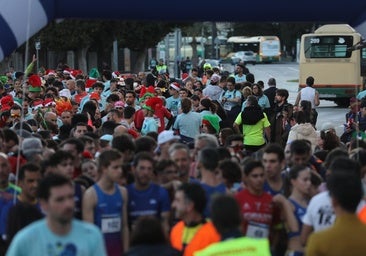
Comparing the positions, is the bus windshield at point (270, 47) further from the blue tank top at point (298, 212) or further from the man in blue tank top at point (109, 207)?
the man in blue tank top at point (109, 207)

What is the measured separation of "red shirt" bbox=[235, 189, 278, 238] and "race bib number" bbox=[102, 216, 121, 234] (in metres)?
0.95

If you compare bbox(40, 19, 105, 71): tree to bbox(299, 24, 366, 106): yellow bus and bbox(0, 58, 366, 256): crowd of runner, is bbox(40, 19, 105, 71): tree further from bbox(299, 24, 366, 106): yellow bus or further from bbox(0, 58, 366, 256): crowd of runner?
bbox(0, 58, 366, 256): crowd of runner

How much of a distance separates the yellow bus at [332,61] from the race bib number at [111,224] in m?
29.9

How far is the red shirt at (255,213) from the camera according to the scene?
911 cm

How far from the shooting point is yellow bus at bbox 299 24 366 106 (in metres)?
39.2

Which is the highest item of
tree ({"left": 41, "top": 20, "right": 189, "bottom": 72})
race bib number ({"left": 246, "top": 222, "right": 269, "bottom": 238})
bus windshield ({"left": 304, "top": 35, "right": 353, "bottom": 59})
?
tree ({"left": 41, "top": 20, "right": 189, "bottom": 72})

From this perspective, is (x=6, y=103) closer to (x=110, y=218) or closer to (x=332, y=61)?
(x=110, y=218)

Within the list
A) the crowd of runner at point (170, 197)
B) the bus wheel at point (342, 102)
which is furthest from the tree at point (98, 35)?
the crowd of runner at point (170, 197)

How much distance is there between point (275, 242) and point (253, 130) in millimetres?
8754

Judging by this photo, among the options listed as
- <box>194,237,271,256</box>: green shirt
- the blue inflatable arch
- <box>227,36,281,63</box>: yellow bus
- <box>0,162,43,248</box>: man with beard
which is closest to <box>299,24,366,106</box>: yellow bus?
the blue inflatable arch

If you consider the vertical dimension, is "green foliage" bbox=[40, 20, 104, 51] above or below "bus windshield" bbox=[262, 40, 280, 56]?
above

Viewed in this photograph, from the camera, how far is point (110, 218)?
360 inches

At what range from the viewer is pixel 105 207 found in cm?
912

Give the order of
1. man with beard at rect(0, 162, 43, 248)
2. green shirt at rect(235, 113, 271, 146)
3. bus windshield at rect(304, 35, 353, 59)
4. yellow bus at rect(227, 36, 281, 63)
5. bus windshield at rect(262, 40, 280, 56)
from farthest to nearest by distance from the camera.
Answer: yellow bus at rect(227, 36, 281, 63) < bus windshield at rect(262, 40, 280, 56) < bus windshield at rect(304, 35, 353, 59) < green shirt at rect(235, 113, 271, 146) < man with beard at rect(0, 162, 43, 248)
